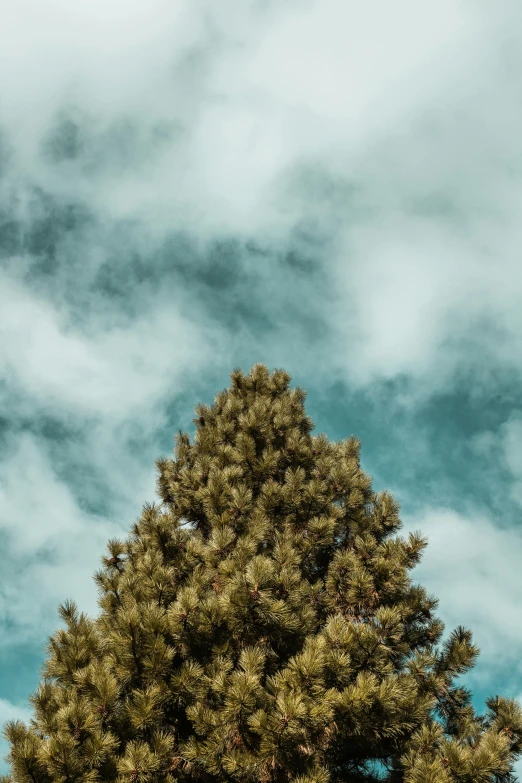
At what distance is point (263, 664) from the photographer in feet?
18.9

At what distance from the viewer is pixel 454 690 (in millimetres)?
7547

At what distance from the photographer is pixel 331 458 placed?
9508 mm

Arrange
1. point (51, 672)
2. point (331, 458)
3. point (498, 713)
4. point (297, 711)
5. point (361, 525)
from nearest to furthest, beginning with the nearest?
1. point (297, 711)
2. point (51, 672)
3. point (498, 713)
4. point (361, 525)
5. point (331, 458)

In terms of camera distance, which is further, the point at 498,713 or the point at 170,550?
the point at 170,550

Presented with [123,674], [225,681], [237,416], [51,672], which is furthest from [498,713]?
[237,416]

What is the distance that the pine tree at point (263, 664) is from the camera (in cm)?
534

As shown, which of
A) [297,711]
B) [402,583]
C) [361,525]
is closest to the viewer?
[297,711]

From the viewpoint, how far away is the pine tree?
5.34 metres

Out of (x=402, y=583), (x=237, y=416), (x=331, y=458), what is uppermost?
(x=237, y=416)

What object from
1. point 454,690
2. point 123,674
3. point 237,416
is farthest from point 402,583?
point 237,416

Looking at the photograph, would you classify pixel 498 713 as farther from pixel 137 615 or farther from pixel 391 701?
pixel 137 615

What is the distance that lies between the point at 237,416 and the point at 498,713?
6463 mm

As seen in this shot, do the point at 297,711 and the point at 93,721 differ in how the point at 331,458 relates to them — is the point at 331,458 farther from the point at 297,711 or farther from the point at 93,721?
the point at 93,721

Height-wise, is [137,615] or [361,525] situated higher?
[361,525]
